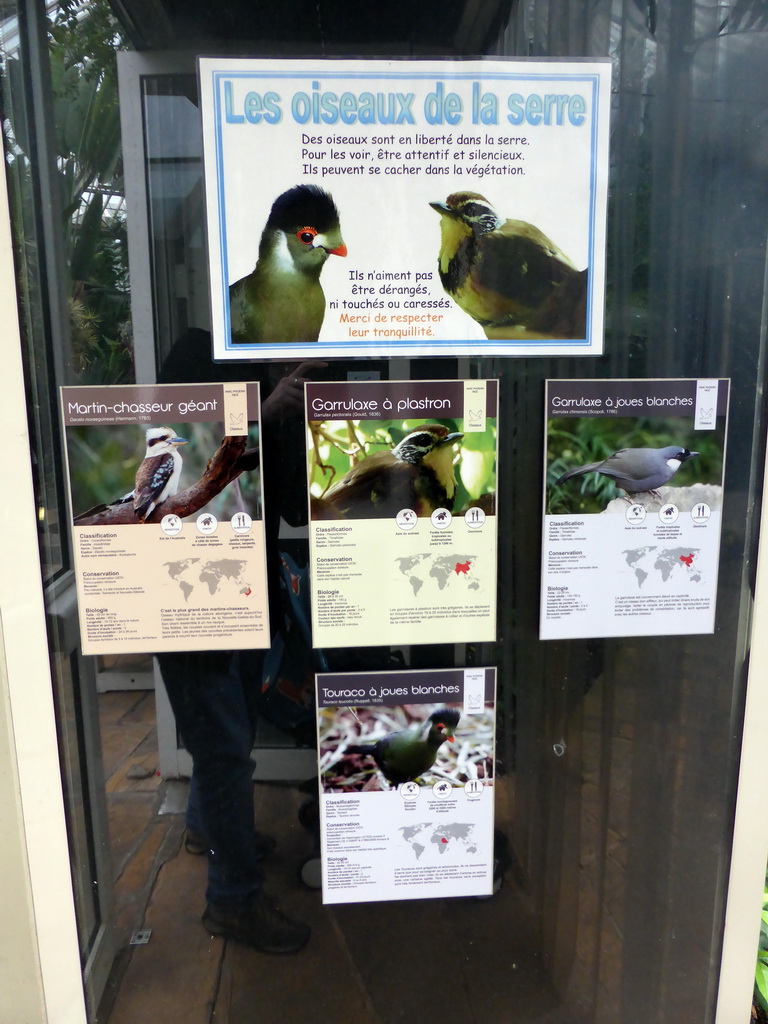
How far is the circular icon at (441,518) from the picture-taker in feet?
4.08

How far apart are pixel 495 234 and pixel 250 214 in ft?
1.34

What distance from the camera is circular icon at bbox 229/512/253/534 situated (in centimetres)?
122

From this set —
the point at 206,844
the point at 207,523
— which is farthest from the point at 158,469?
the point at 206,844

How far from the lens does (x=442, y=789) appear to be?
1.35 meters

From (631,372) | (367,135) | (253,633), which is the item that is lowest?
(253,633)

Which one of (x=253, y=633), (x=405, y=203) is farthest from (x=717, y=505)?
(x=253, y=633)

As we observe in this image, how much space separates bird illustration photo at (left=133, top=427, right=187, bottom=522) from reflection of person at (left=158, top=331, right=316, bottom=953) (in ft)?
0.50

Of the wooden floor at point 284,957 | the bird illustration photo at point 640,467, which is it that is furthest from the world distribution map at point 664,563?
the wooden floor at point 284,957

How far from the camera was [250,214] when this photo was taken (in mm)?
1142

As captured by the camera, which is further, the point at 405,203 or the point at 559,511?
the point at 559,511

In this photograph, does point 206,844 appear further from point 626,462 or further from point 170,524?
point 626,462

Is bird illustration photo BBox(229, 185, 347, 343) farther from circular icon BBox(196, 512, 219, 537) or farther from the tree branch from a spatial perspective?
circular icon BBox(196, 512, 219, 537)

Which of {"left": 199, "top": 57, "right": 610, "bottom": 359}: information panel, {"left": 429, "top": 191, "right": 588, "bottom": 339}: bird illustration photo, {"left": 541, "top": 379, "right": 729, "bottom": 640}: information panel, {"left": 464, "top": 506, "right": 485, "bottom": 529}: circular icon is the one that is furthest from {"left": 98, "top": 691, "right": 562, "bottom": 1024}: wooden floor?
{"left": 429, "top": 191, "right": 588, "bottom": 339}: bird illustration photo

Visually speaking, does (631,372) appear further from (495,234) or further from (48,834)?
(48,834)
